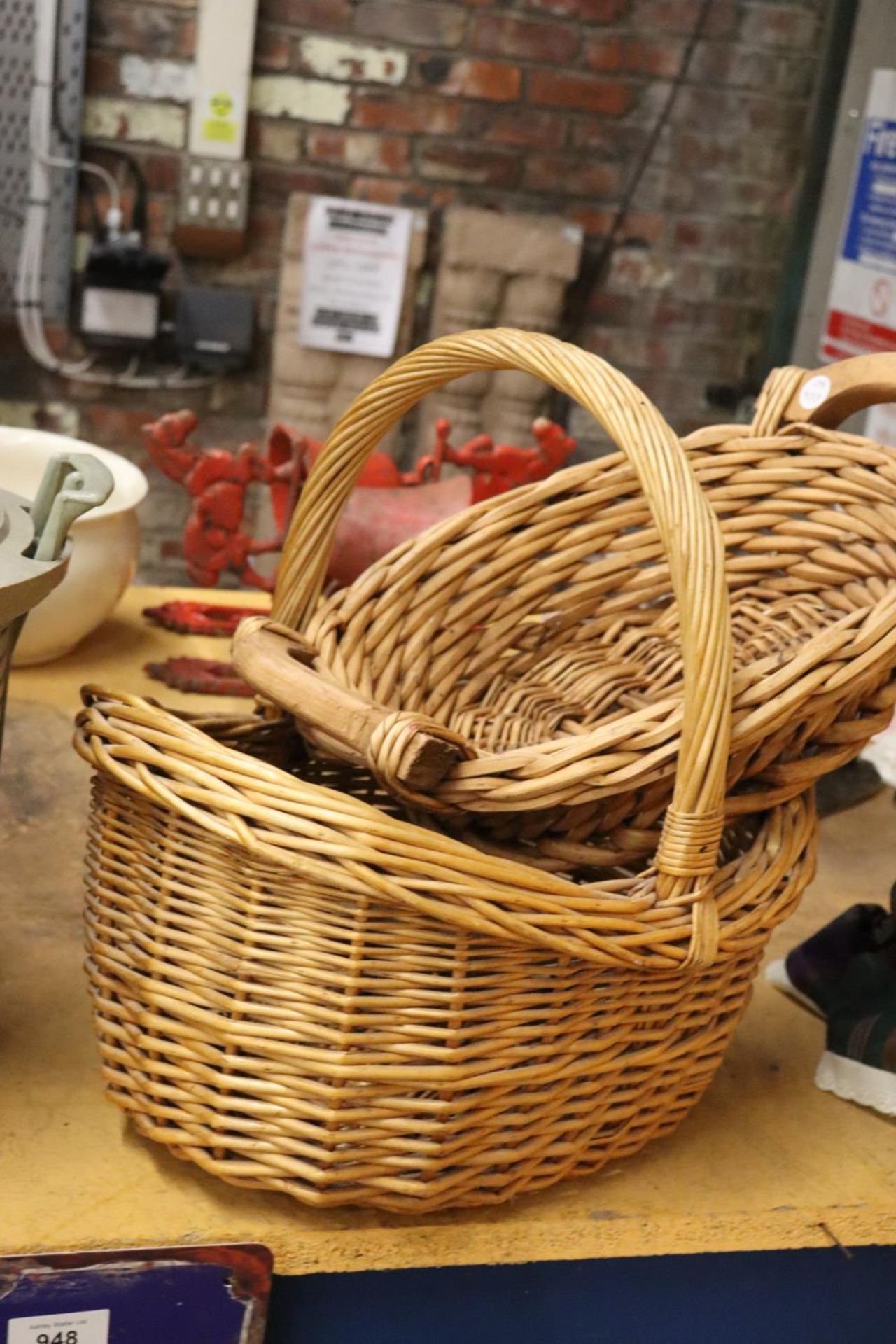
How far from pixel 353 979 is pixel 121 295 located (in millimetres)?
2061

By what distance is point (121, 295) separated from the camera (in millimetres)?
2506

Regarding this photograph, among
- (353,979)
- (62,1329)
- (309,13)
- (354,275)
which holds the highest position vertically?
(309,13)

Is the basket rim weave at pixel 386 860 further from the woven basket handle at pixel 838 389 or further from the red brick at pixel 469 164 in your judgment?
the red brick at pixel 469 164

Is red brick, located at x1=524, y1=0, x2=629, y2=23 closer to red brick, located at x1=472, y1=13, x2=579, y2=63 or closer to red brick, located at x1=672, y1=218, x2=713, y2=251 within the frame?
red brick, located at x1=472, y1=13, x2=579, y2=63

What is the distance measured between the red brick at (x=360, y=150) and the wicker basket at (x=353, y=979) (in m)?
2.00

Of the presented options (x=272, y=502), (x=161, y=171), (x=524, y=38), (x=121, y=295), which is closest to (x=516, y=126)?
(x=524, y=38)

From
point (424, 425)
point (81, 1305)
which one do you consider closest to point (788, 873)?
point (81, 1305)

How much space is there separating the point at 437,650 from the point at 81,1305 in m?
0.47

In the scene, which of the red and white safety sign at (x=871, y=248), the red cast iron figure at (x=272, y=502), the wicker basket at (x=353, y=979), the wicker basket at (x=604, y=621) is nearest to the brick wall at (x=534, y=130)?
the red and white safety sign at (x=871, y=248)

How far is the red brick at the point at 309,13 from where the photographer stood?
2.43 meters

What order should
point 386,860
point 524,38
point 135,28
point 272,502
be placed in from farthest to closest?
point 524,38, point 135,28, point 272,502, point 386,860

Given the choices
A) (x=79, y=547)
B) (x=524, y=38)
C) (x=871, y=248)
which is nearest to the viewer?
(x=79, y=547)

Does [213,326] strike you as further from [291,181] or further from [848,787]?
[848,787]

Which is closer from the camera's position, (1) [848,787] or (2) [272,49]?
(1) [848,787]
